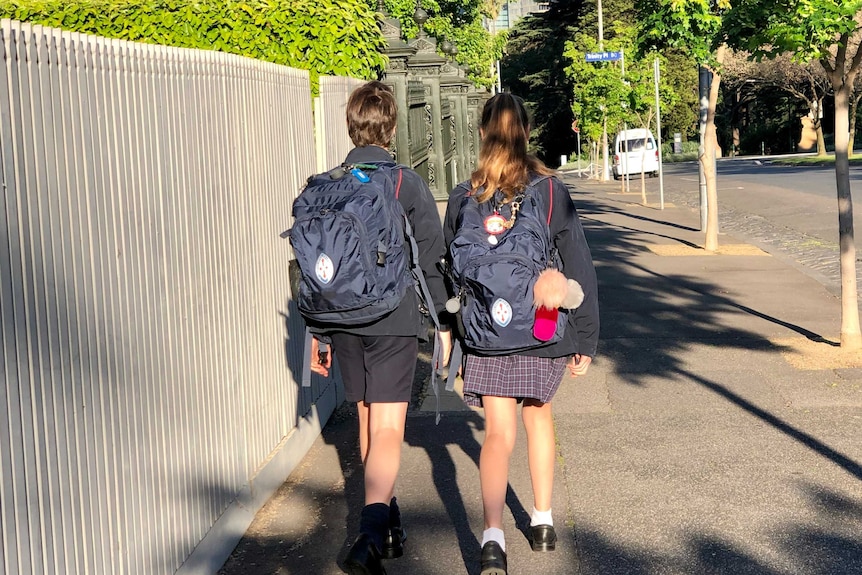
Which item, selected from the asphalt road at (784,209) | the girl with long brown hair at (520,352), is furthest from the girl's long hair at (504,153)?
the asphalt road at (784,209)

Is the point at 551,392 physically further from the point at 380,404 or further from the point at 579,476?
the point at 579,476

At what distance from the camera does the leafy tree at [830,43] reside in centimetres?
765

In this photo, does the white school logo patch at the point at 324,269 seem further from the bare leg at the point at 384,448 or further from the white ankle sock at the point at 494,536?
the white ankle sock at the point at 494,536

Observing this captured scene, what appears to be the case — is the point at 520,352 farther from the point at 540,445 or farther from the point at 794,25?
the point at 794,25

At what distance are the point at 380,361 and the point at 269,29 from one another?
446 centimetres

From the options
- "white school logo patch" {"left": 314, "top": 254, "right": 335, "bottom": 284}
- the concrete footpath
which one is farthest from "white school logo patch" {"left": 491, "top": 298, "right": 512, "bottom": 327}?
the concrete footpath

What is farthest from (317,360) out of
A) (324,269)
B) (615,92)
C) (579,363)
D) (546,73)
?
(546,73)

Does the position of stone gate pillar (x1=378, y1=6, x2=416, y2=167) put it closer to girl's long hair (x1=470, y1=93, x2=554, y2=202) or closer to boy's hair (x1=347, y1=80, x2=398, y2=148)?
boy's hair (x1=347, y1=80, x2=398, y2=148)

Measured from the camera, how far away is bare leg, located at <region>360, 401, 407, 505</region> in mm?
4406

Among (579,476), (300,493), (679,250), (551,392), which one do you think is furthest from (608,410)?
(679,250)

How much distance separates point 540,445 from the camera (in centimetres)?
447

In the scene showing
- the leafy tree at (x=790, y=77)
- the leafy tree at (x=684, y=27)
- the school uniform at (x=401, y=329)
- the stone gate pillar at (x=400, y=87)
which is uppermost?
the leafy tree at (x=790, y=77)

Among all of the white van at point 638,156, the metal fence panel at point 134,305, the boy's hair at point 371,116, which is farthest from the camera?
the white van at point 638,156

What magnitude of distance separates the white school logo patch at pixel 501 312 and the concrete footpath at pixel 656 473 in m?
1.02
